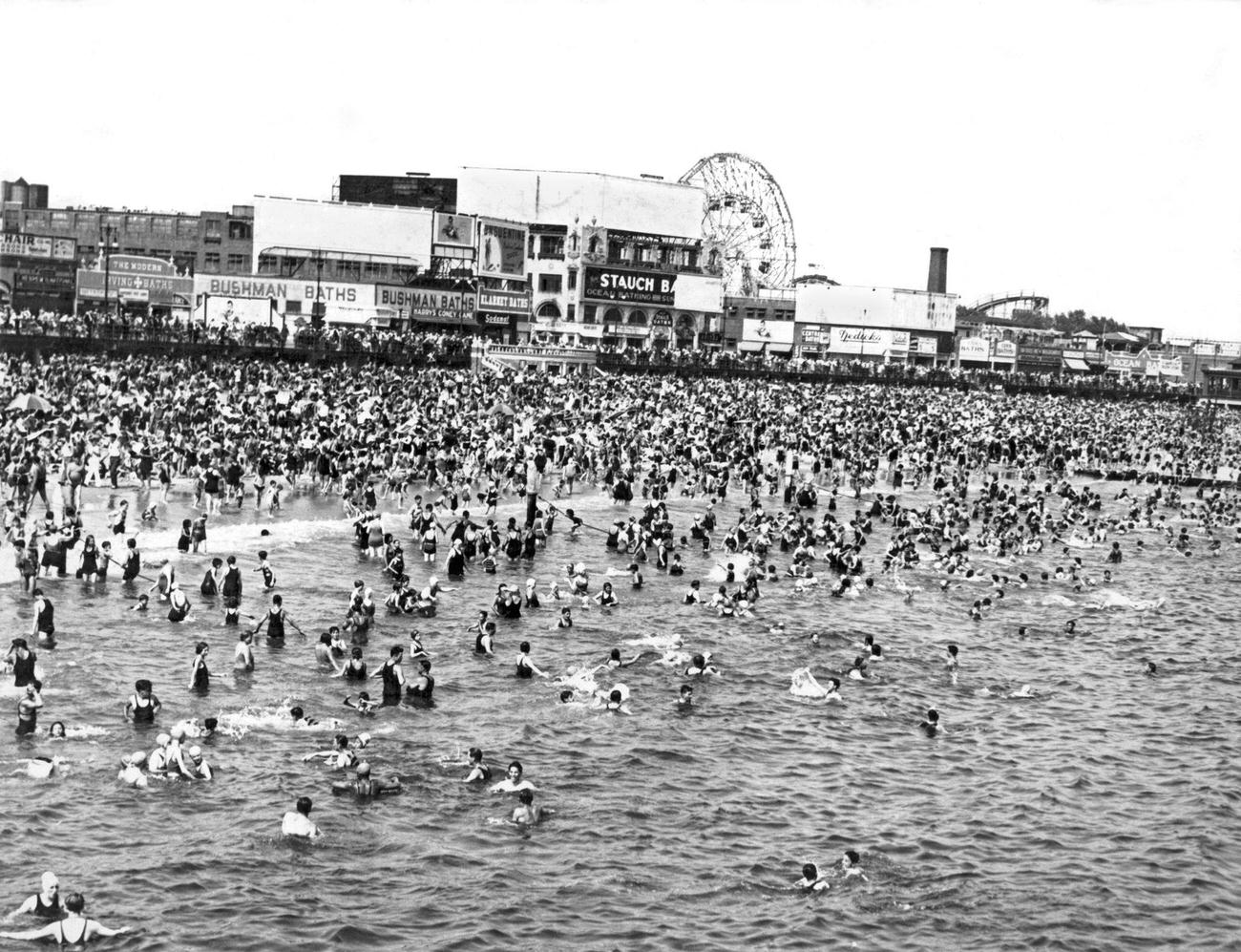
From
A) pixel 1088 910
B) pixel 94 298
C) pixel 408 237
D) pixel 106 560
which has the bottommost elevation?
pixel 1088 910

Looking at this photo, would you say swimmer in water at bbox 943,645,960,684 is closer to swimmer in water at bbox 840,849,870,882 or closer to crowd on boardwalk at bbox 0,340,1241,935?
crowd on boardwalk at bbox 0,340,1241,935

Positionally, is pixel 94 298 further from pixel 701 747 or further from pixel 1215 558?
pixel 701 747

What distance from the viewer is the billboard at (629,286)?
348ft

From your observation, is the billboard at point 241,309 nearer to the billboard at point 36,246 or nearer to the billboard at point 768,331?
the billboard at point 36,246

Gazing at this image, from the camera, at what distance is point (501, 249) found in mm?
100312

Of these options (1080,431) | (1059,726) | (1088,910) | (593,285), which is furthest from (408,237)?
(1088,910)

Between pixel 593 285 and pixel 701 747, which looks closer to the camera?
pixel 701 747

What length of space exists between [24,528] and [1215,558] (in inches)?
1591

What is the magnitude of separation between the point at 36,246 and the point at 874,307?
6985cm

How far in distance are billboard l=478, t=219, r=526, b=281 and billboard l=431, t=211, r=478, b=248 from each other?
2.51ft

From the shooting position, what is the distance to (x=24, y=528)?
Result: 33656mm

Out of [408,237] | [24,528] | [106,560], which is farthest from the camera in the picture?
[408,237]

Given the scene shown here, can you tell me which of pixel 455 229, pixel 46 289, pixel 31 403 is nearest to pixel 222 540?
pixel 31 403

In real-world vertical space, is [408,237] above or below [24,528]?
above
